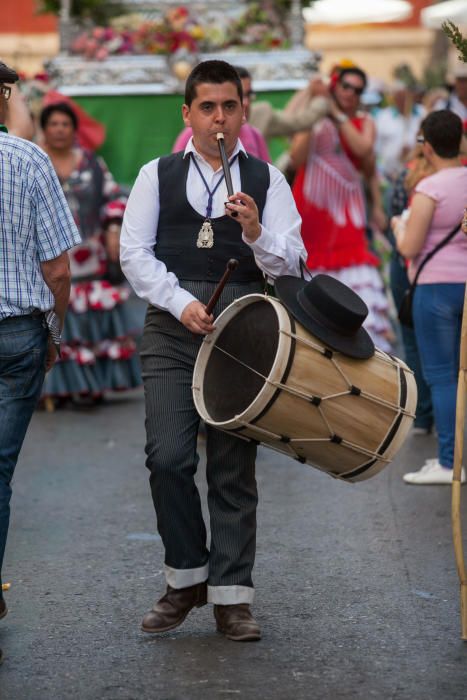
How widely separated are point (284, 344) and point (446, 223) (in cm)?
292

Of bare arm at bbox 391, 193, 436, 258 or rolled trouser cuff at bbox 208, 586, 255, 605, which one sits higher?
bare arm at bbox 391, 193, 436, 258

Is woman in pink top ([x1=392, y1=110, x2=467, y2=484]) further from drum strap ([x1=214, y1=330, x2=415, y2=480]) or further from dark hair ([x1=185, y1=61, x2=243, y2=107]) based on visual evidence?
drum strap ([x1=214, y1=330, x2=415, y2=480])

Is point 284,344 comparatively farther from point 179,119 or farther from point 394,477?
point 179,119

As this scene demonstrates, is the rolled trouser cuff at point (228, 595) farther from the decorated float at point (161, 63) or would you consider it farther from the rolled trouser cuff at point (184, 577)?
the decorated float at point (161, 63)

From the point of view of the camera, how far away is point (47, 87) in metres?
12.1

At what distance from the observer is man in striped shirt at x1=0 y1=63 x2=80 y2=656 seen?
465 centimetres

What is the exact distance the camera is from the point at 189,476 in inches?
190

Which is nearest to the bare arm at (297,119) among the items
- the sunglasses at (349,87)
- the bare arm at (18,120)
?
the sunglasses at (349,87)

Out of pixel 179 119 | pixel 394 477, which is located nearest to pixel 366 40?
pixel 179 119

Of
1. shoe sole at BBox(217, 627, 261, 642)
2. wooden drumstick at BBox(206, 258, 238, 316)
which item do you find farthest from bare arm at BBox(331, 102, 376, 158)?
shoe sole at BBox(217, 627, 261, 642)

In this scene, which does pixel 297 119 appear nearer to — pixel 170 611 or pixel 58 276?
pixel 58 276

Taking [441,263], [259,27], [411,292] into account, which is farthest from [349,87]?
[441,263]

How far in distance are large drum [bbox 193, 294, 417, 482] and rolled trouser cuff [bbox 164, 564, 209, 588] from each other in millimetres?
534

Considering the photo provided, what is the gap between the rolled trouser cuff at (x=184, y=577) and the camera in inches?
191
